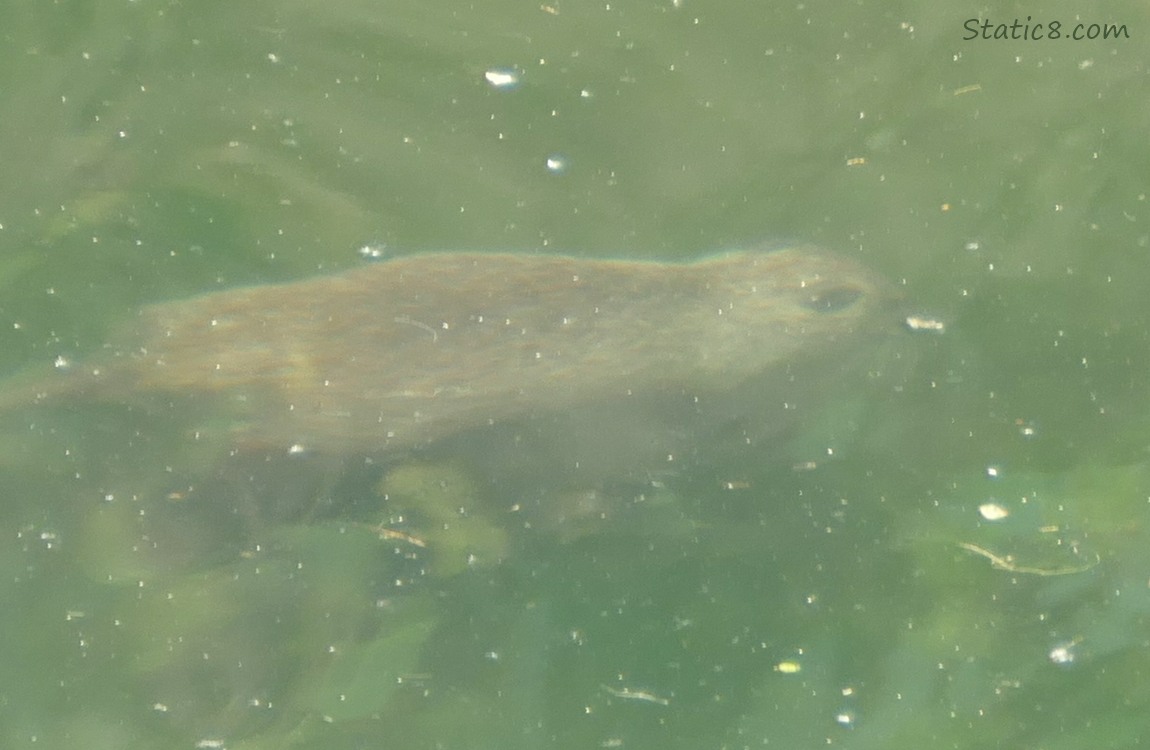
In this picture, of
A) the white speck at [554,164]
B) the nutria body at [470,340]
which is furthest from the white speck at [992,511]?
the white speck at [554,164]

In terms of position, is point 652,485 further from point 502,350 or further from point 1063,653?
point 1063,653

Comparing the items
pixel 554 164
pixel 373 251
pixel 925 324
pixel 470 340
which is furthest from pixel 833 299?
pixel 373 251

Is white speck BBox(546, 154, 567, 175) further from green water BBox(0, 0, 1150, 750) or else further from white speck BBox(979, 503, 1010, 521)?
white speck BBox(979, 503, 1010, 521)

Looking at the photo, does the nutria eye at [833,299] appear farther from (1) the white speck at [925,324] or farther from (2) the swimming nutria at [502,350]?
(1) the white speck at [925,324]

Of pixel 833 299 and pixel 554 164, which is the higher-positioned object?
pixel 554 164

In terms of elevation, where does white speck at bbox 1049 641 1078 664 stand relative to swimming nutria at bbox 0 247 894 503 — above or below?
below

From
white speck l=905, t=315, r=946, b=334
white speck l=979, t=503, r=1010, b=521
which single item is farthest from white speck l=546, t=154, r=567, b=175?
white speck l=979, t=503, r=1010, b=521

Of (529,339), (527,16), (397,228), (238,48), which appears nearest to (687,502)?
(529,339)

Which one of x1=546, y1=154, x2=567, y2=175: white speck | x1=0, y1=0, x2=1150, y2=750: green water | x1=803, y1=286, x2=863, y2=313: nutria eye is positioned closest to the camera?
x1=0, y1=0, x2=1150, y2=750: green water
